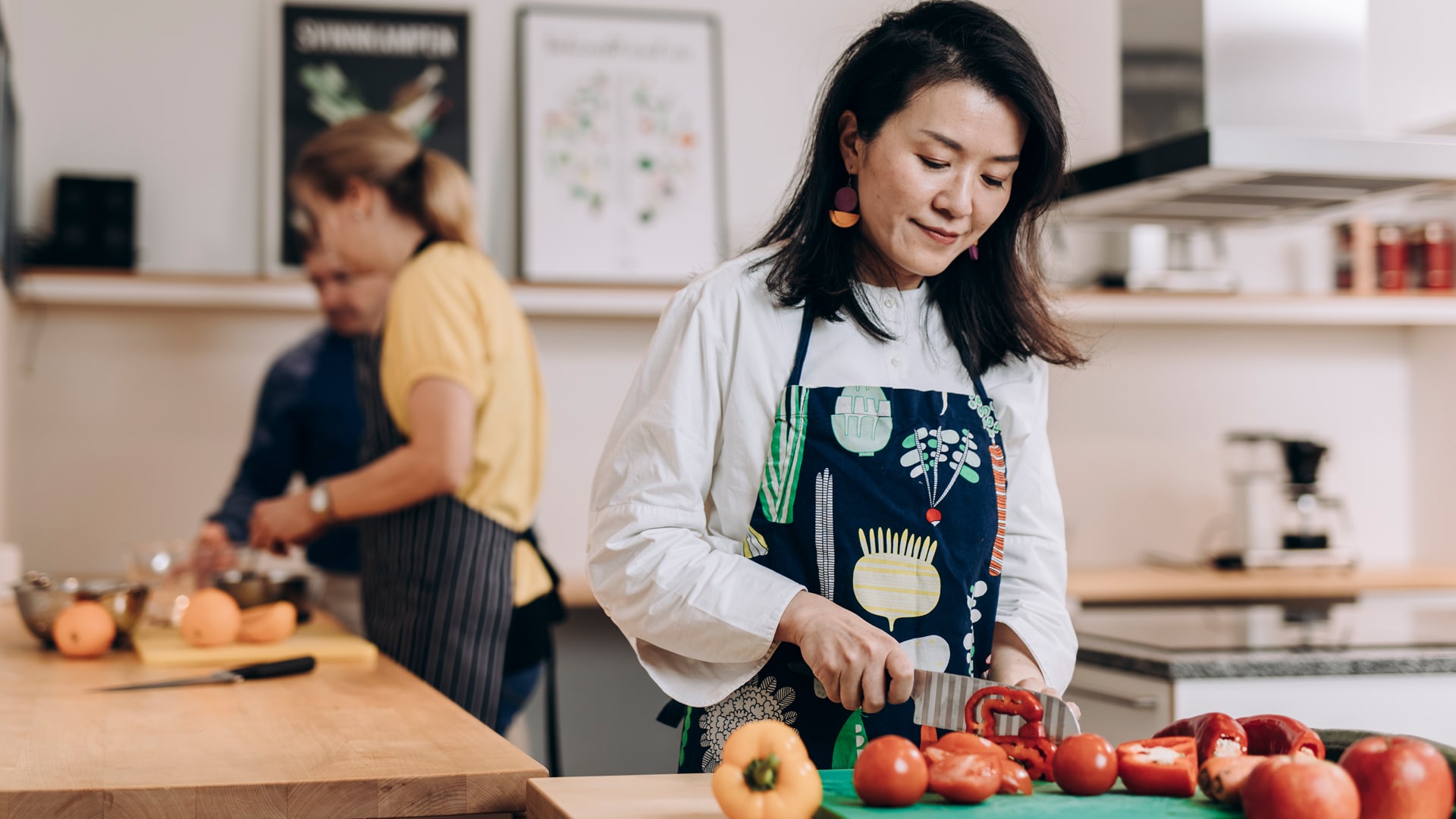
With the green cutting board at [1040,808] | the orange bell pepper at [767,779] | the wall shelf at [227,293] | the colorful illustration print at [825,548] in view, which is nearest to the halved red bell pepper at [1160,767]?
the green cutting board at [1040,808]

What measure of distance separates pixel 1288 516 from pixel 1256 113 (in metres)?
1.67

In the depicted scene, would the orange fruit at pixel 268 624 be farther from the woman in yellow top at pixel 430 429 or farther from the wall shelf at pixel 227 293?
the wall shelf at pixel 227 293

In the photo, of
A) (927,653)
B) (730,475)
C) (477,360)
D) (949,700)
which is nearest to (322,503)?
(477,360)

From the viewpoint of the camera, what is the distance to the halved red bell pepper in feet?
3.13

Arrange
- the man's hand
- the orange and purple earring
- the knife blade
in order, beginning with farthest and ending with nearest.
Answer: the man's hand
the orange and purple earring
the knife blade

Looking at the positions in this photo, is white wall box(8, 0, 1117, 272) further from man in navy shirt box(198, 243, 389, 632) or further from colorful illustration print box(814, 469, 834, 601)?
colorful illustration print box(814, 469, 834, 601)

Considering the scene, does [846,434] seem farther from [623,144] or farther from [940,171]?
[623,144]

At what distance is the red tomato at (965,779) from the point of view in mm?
916

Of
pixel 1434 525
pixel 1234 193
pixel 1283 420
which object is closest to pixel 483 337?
pixel 1234 193

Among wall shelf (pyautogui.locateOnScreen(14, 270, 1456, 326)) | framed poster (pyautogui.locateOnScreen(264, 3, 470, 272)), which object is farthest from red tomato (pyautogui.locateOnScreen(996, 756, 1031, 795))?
framed poster (pyautogui.locateOnScreen(264, 3, 470, 272))

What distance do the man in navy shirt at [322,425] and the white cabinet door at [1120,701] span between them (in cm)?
135

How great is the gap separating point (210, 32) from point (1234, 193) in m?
2.49

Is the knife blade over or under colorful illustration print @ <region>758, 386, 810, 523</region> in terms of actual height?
under

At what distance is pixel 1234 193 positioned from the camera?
2553 mm
